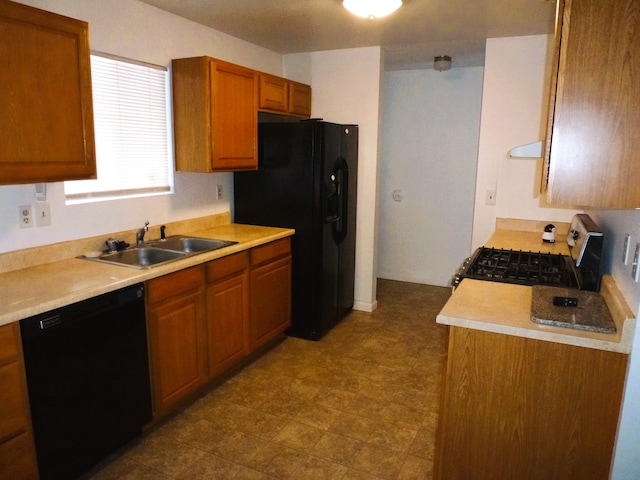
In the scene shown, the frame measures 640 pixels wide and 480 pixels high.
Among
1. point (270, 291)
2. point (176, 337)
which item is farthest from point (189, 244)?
point (176, 337)

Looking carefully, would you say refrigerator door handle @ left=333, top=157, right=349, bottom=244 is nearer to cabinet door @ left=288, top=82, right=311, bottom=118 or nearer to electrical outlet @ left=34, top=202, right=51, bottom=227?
cabinet door @ left=288, top=82, right=311, bottom=118

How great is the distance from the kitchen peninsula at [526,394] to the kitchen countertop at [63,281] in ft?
4.75

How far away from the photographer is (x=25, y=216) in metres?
2.32

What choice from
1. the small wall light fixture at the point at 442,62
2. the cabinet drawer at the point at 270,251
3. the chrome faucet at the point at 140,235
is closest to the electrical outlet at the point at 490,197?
the small wall light fixture at the point at 442,62

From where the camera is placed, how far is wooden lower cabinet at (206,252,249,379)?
281cm

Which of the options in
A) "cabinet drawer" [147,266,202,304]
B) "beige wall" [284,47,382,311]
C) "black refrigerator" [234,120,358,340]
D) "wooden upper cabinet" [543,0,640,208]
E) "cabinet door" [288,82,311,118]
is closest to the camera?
"wooden upper cabinet" [543,0,640,208]

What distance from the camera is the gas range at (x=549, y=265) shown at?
206 cm

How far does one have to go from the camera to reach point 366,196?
165 inches

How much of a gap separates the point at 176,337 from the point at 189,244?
81 cm

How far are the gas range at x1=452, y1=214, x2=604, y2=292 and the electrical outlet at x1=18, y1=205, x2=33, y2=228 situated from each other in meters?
2.21

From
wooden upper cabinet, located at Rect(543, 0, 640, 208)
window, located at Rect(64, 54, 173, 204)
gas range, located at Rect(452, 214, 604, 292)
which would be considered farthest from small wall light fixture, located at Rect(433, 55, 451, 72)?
wooden upper cabinet, located at Rect(543, 0, 640, 208)

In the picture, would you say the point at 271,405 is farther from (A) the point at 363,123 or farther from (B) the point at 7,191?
(A) the point at 363,123

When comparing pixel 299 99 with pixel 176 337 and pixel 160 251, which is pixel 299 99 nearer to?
pixel 160 251

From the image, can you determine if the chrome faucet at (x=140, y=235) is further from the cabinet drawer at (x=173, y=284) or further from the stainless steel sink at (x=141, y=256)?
the cabinet drawer at (x=173, y=284)
